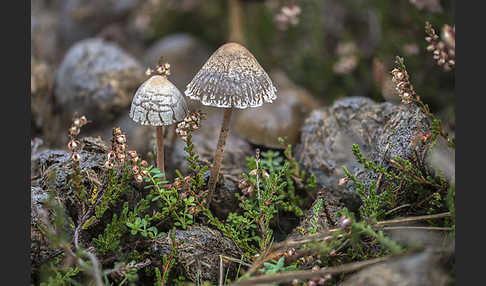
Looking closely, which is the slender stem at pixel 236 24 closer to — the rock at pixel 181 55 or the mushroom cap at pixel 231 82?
the rock at pixel 181 55

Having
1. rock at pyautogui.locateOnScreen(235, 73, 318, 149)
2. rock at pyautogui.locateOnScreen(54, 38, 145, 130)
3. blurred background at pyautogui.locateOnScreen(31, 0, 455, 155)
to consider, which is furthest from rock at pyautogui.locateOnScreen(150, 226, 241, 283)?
rock at pyautogui.locateOnScreen(54, 38, 145, 130)

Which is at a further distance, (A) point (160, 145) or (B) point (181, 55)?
(B) point (181, 55)

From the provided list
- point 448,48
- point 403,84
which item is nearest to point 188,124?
point 403,84

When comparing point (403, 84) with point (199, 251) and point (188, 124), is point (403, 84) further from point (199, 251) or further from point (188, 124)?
Result: point (199, 251)

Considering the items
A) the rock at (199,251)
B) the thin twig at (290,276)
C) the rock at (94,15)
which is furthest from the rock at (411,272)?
the rock at (94,15)

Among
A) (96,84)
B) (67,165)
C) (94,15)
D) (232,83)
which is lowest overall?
(67,165)

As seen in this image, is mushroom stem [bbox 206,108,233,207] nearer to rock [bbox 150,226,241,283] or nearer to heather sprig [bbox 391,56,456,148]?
rock [bbox 150,226,241,283]

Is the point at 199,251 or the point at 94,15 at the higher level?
the point at 94,15
